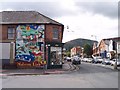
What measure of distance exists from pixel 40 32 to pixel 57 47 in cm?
322

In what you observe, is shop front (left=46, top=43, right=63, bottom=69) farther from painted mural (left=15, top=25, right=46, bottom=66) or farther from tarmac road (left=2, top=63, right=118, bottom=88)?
tarmac road (left=2, top=63, right=118, bottom=88)

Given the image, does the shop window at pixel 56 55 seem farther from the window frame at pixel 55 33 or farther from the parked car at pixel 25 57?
the parked car at pixel 25 57

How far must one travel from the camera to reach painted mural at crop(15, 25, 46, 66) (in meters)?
40.8

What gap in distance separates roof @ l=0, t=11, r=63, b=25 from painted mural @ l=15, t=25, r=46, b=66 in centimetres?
131

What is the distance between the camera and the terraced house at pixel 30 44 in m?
40.9

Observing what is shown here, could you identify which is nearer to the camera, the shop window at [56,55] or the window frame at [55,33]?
the shop window at [56,55]

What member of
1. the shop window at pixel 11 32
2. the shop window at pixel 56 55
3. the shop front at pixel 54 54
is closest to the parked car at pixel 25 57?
the shop front at pixel 54 54

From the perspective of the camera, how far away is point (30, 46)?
41.0 metres

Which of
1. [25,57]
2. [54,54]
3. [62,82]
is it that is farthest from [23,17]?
[62,82]

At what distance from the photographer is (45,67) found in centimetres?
3875

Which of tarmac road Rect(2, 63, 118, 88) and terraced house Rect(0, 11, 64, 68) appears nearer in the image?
tarmac road Rect(2, 63, 118, 88)

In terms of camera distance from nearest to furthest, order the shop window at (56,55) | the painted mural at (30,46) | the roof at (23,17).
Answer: the painted mural at (30,46) → the shop window at (56,55) → the roof at (23,17)

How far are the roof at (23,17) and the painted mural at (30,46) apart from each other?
131 cm

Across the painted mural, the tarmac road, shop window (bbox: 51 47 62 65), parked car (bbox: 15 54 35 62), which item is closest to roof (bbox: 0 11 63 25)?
the painted mural
